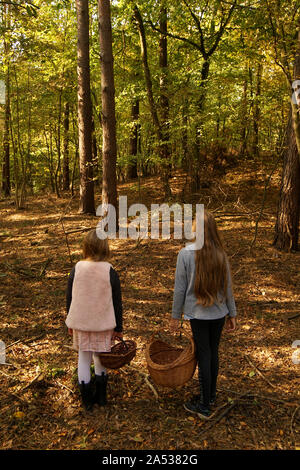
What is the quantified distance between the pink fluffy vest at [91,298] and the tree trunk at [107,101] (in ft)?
19.6

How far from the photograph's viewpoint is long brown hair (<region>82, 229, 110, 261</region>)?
2.98 metres

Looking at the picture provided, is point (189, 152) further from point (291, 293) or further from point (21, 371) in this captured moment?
point (21, 371)

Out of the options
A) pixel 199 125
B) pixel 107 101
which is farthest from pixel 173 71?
pixel 107 101

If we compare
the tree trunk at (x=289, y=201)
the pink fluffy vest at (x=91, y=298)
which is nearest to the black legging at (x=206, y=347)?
the pink fluffy vest at (x=91, y=298)

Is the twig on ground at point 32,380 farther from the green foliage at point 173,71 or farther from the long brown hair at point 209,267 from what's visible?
the green foliage at point 173,71

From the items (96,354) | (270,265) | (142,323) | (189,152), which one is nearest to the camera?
(96,354)

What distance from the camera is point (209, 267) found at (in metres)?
2.90

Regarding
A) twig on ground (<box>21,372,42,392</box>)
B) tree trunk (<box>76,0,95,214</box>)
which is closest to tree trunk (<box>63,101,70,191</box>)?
tree trunk (<box>76,0,95,214</box>)

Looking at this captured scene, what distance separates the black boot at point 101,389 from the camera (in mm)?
3271

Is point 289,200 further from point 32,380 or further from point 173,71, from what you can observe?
point 173,71

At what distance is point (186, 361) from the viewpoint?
9.98 ft

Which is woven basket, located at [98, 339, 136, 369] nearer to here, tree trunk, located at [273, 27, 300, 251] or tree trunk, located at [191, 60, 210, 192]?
tree trunk, located at [273, 27, 300, 251]
